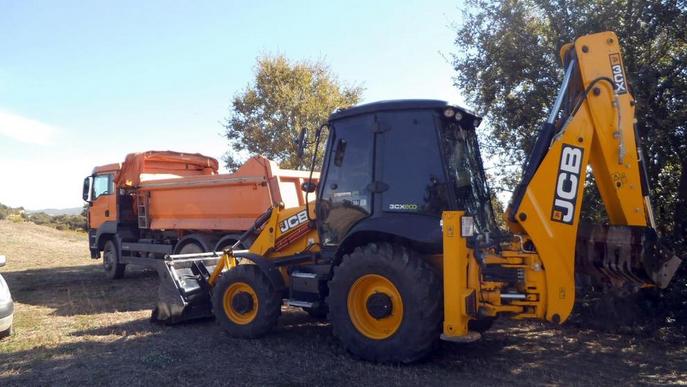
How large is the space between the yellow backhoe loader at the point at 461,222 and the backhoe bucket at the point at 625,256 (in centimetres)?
1

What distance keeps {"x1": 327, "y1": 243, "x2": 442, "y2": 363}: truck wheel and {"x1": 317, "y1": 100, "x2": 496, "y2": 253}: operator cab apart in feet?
0.90

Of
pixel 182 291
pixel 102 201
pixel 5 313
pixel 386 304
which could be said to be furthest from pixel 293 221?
pixel 102 201

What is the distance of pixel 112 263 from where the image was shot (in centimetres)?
1384

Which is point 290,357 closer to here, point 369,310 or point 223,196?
point 369,310

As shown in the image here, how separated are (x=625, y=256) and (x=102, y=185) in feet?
41.3

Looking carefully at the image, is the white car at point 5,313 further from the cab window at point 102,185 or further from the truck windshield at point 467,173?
the cab window at point 102,185

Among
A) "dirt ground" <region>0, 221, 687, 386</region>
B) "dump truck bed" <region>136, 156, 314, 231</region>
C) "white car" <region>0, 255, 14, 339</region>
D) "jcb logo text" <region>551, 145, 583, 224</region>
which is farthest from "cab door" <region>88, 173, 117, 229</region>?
"jcb logo text" <region>551, 145, 583, 224</region>

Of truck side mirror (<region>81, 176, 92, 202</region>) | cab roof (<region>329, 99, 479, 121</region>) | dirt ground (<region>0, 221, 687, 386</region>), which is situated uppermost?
cab roof (<region>329, 99, 479, 121</region>)

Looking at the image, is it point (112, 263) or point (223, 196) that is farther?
point (112, 263)

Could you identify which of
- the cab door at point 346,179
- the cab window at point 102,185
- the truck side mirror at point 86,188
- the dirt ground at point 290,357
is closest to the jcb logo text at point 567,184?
the dirt ground at point 290,357

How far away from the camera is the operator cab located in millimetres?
5723

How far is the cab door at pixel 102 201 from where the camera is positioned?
13992 millimetres

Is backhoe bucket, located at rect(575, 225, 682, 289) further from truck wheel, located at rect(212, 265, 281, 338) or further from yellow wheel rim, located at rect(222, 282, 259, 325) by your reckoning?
yellow wheel rim, located at rect(222, 282, 259, 325)

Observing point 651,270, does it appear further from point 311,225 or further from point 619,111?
point 311,225
